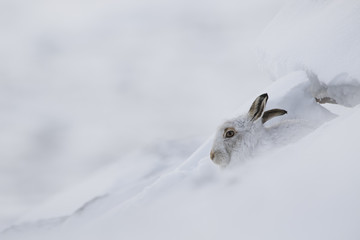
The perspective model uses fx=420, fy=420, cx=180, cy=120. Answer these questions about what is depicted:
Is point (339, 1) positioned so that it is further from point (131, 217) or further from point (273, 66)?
point (131, 217)

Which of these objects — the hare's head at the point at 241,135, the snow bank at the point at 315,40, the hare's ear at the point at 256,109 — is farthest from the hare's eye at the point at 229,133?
the snow bank at the point at 315,40

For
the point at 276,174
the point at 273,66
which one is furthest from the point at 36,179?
the point at 276,174

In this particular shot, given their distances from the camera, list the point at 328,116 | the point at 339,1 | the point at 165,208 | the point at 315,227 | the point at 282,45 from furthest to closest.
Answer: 1. the point at 282,45
2. the point at 339,1
3. the point at 328,116
4. the point at 165,208
5. the point at 315,227

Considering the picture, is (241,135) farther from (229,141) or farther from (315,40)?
(315,40)

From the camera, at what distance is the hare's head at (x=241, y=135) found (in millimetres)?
5062

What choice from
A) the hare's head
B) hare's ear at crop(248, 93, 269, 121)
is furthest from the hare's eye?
hare's ear at crop(248, 93, 269, 121)

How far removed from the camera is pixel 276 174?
2.81 m

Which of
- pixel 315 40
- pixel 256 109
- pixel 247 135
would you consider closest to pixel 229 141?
pixel 247 135

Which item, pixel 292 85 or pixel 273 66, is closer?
pixel 292 85

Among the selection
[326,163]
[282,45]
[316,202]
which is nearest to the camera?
[316,202]

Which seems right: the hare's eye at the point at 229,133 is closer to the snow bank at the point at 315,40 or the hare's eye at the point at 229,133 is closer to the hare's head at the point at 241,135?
the hare's head at the point at 241,135

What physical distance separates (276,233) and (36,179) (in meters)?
71.0

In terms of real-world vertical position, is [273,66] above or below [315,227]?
above

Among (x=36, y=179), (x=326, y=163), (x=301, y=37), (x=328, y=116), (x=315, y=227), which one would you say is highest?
(x=36, y=179)
